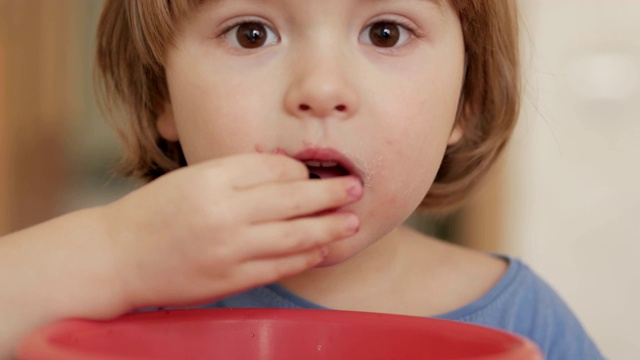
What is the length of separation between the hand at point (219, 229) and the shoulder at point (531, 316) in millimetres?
382

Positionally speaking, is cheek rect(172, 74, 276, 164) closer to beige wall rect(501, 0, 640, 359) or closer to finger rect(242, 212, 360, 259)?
finger rect(242, 212, 360, 259)

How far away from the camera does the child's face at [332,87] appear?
829 millimetres

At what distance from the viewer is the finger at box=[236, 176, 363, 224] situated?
690 mm

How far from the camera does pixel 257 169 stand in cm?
71

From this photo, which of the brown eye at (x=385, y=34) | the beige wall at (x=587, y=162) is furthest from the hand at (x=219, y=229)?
the beige wall at (x=587, y=162)

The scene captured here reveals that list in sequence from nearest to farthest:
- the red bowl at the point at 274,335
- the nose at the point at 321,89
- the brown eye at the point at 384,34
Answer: the red bowl at the point at 274,335 < the nose at the point at 321,89 < the brown eye at the point at 384,34

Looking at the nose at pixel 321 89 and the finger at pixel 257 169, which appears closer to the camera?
the finger at pixel 257 169

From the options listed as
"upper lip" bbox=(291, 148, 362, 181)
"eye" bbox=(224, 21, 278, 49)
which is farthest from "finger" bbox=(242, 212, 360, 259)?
"eye" bbox=(224, 21, 278, 49)

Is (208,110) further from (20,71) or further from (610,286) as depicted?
(610,286)

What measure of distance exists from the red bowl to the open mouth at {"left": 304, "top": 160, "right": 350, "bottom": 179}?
0.50 feet

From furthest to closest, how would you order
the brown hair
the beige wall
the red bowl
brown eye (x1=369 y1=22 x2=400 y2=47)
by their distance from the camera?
1. the beige wall
2. the brown hair
3. brown eye (x1=369 y1=22 x2=400 y2=47)
4. the red bowl

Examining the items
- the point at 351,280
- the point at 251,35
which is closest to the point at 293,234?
the point at 251,35

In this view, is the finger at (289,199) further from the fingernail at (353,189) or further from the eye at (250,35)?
the eye at (250,35)

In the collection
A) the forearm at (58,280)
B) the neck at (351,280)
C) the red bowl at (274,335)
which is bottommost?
the neck at (351,280)
